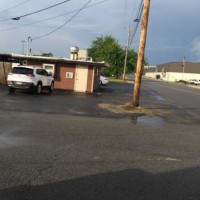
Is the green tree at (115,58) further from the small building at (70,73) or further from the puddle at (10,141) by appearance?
the puddle at (10,141)

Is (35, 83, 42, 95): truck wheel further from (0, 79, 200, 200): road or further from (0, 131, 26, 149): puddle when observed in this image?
(0, 131, 26, 149): puddle

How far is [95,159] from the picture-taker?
7.01 meters

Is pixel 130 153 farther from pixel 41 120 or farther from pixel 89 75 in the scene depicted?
pixel 89 75

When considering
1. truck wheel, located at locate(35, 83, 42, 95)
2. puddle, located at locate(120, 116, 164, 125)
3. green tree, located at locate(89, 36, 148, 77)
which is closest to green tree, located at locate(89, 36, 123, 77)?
green tree, located at locate(89, 36, 148, 77)

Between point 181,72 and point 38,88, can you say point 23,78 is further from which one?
point 181,72

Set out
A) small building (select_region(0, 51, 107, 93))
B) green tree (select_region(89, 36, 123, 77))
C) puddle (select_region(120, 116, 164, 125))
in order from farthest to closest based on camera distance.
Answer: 1. green tree (select_region(89, 36, 123, 77))
2. small building (select_region(0, 51, 107, 93))
3. puddle (select_region(120, 116, 164, 125))

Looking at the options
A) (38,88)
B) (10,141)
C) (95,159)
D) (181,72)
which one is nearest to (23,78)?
(38,88)

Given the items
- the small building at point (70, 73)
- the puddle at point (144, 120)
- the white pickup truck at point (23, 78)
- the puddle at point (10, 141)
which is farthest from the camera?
the small building at point (70, 73)

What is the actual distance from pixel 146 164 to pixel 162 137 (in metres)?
3.25

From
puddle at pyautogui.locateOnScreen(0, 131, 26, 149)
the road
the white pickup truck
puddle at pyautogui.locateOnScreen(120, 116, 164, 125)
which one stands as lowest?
puddle at pyautogui.locateOnScreen(120, 116, 164, 125)

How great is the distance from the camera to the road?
17.0ft

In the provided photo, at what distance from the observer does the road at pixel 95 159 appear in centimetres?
518

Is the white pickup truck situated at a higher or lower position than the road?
higher

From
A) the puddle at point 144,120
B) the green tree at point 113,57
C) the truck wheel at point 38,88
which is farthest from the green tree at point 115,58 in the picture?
the puddle at point 144,120
